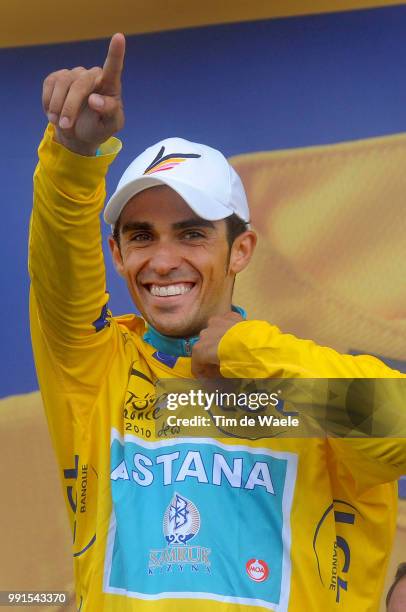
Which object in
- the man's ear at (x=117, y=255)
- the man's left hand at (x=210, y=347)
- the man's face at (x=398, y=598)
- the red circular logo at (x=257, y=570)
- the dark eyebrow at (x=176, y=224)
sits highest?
the dark eyebrow at (x=176, y=224)

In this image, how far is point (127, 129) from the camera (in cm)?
196

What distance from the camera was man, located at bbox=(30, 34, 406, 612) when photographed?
3.87 feet

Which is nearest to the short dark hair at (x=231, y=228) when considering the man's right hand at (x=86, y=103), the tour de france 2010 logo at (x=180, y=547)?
the man's right hand at (x=86, y=103)

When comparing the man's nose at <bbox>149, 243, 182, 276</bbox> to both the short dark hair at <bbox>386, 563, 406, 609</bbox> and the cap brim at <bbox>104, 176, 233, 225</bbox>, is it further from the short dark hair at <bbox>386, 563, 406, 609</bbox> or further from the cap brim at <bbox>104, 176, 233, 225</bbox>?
the short dark hair at <bbox>386, 563, 406, 609</bbox>

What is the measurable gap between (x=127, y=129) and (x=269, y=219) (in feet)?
1.22

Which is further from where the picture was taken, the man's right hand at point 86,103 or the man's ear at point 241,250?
the man's ear at point 241,250

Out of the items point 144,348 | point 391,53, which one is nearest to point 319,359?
point 144,348

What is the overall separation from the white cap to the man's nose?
2.7 inches

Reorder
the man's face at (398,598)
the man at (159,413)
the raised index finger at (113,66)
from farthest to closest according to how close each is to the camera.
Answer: the man's face at (398,598), the man at (159,413), the raised index finger at (113,66)

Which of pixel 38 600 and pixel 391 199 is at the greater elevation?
pixel 391 199

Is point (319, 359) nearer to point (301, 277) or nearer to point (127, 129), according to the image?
point (301, 277)

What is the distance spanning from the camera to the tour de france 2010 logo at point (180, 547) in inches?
47.4

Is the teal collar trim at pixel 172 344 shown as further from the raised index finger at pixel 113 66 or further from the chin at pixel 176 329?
the raised index finger at pixel 113 66

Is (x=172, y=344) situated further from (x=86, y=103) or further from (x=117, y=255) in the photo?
(x=86, y=103)
